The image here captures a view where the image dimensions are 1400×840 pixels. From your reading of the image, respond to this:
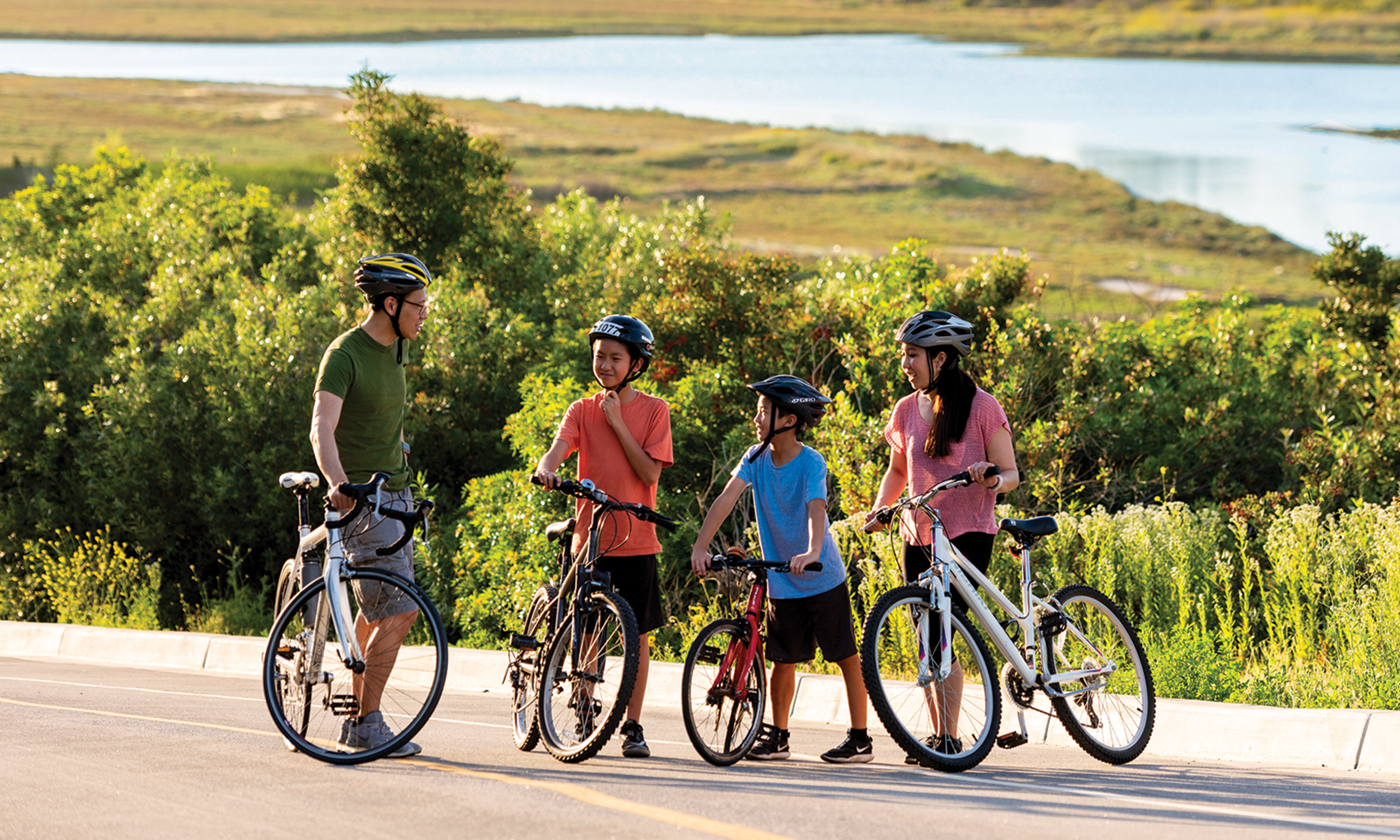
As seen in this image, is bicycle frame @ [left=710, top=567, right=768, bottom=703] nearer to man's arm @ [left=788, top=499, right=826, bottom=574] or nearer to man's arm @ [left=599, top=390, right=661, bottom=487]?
man's arm @ [left=788, top=499, right=826, bottom=574]

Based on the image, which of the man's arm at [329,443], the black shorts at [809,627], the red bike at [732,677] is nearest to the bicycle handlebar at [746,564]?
the red bike at [732,677]

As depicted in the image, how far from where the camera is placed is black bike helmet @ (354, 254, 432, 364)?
251 inches

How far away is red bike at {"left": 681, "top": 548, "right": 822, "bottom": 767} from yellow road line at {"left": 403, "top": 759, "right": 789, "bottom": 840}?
0.63 m

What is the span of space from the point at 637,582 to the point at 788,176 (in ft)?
301

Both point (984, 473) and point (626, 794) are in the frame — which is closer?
point (626, 794)

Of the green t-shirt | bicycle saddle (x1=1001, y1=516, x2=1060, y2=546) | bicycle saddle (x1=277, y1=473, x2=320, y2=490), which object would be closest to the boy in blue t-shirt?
bicycle saddle (x1=1001, y1=516, x2=1060, y2=546)

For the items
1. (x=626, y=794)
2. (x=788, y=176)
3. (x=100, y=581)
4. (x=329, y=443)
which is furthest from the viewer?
(x=788, y=176)

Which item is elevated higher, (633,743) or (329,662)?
(329,662)

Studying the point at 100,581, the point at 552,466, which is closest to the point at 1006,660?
the point at 552,466

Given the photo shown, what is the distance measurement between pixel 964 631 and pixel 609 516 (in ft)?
5.51

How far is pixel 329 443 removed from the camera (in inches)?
242

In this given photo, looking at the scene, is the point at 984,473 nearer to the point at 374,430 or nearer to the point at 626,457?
the point at 626,457

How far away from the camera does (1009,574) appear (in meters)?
10.4

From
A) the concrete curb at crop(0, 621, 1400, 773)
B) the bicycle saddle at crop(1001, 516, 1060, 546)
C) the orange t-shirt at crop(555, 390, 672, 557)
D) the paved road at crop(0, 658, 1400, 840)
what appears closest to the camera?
the paved road at crop(0, 658, 1400, 840)
